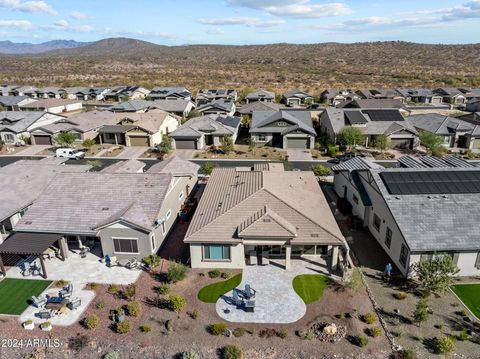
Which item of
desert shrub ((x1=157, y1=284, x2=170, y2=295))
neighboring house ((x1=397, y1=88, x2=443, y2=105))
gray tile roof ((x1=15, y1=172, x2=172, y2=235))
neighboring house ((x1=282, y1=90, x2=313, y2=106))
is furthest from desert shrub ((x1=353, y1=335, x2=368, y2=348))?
neighboring house ((x1=397, y1=88, x2=443, y2=105))

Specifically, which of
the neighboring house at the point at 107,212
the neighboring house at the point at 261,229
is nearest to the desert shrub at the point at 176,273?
the neighboring house at the point at 261,229

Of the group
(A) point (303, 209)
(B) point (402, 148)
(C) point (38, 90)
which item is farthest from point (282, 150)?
(C) point (38, 90)

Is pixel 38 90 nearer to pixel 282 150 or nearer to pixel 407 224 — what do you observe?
pixel 282 150

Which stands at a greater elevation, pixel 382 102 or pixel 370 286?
pixel 382 102

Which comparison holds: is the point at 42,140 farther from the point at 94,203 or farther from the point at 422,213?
the point at 422,213

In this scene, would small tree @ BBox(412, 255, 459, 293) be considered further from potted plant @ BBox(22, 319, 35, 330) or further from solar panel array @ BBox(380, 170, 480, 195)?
potted plant @ BBox(22, 319, 35, 330)

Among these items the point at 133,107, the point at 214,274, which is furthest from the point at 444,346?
the point at 133,107
